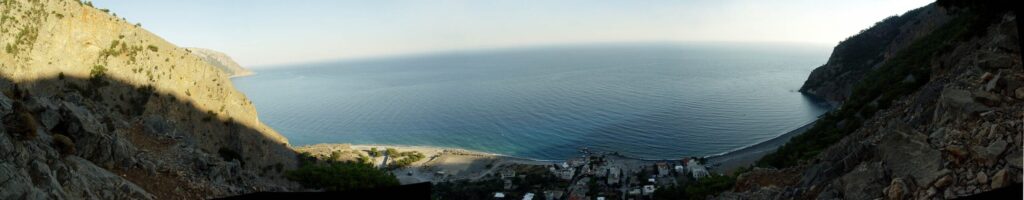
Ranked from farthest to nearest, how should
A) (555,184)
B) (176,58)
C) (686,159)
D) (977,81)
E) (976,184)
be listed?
1. (686,159)
2. (555,184)
3. (176,58)
4. (977,81)
5. (976,184)

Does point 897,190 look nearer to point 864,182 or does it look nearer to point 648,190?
point 864,182

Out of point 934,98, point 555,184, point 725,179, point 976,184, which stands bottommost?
point 555,184

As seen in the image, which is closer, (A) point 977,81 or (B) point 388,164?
(A) point 977,81

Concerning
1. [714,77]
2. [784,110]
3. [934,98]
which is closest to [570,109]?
[784,110]

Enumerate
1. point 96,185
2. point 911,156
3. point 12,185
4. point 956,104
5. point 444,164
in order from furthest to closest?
point 444,164 < point 96,185 < point 956,104 < point 911,156 < point 12,185

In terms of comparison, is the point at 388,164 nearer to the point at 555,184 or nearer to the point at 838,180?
the point at 555,184

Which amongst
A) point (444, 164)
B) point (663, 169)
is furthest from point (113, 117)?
point (663, 169)

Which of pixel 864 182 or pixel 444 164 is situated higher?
pixel 864 182
